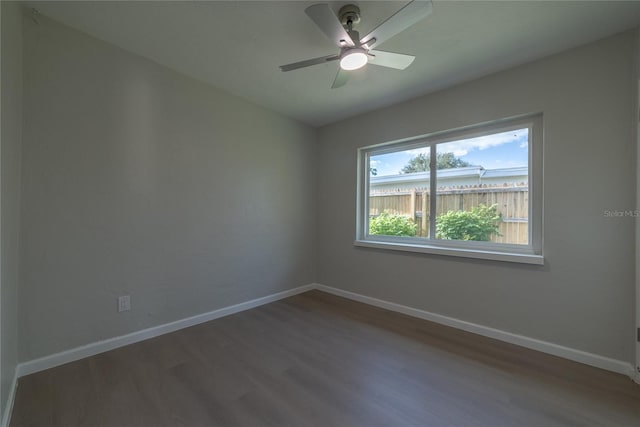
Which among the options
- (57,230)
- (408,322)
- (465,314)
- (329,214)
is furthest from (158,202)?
(465,314)

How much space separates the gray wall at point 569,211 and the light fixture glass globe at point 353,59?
1356 millimetres

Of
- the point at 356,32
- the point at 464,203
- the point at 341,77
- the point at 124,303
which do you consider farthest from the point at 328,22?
the point at 124,303

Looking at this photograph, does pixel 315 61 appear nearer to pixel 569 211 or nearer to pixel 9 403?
pixel 569 211

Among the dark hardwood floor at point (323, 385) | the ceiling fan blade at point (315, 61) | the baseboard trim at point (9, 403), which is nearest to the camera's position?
the baseboard trim at point (9, 403)

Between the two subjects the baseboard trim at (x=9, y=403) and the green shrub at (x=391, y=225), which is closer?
the baseboard trim at (x=9, y=403)

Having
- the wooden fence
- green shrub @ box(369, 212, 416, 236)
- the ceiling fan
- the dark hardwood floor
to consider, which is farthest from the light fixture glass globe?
the dark hardwood floor

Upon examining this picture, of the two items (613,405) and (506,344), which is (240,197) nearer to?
(506,344)

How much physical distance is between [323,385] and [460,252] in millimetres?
1759

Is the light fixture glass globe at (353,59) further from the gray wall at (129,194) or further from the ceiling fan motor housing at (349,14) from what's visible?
the gray wall at (129,194)

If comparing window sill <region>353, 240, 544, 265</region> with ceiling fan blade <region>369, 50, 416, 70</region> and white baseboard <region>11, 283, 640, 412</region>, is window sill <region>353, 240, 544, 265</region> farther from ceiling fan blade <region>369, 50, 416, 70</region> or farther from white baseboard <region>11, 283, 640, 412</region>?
ceiling fan blade <region>369, 50, 416, 70</region>

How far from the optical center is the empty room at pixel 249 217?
5.23 ft

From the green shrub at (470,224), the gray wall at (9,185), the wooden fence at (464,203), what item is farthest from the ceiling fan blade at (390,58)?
the gray wall at (9,185)

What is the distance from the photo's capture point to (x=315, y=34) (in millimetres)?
1900

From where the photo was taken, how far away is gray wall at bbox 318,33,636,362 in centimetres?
186
